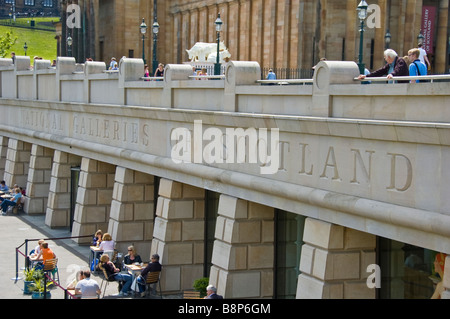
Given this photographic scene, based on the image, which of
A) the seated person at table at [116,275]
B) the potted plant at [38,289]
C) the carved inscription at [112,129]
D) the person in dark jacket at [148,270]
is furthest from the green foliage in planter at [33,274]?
the carved inscription at [112,129]

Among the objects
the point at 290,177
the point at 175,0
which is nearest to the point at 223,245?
the point at 290,177

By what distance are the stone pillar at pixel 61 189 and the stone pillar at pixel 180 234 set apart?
10242mm

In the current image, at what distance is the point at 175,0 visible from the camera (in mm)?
68125

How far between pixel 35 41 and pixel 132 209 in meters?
128

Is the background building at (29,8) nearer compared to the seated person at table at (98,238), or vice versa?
the seated person at table at (98,238)

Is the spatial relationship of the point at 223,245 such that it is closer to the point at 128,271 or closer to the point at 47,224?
the point at 128,271

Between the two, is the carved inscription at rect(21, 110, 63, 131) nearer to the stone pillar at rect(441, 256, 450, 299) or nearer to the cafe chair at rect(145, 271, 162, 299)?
the cafe chair at rect(145, 271, 162, 299)

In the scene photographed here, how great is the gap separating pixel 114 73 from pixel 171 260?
27.5 feet

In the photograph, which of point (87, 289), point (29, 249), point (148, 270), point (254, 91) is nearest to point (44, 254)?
point (148, 270)

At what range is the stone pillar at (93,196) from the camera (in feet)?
97.0

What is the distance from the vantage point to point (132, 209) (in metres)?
26.7

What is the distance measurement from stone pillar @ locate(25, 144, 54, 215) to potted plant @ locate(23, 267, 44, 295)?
13.8 metres

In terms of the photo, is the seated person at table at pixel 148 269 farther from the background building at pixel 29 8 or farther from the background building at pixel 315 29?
the background building at pixel 29 8

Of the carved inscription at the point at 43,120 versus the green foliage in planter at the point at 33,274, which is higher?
the carved inscription at the point at 43,120
